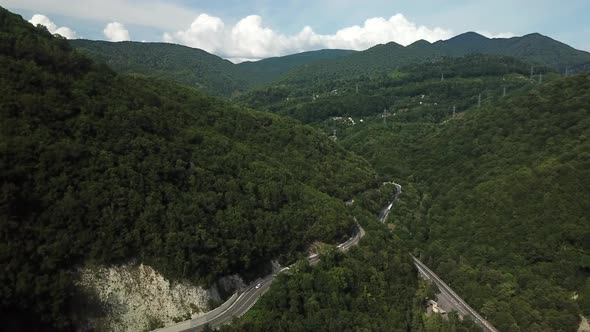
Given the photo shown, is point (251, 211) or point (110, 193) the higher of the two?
point (110, 193)

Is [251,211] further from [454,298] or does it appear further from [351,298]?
[454,298]

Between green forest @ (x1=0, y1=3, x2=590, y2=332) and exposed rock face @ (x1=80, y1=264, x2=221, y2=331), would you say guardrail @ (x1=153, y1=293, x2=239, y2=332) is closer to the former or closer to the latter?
exposed rock face @ (x1=80, y1=264, x2=221, y2=331)

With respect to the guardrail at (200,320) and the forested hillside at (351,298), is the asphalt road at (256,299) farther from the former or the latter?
the forested hillside at (351,298)

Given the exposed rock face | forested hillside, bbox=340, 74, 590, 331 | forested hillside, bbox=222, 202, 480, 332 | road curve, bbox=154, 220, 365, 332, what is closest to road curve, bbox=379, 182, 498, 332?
forested hillside, bbox=340, 74, 590, 331

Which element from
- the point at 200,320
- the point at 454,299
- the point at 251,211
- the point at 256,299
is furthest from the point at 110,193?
the point at 454,299

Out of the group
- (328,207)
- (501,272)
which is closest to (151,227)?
(328,207)
